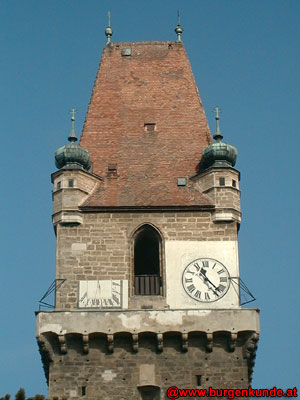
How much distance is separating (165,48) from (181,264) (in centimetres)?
941

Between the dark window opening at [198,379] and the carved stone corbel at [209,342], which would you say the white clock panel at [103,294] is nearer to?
the carved stone corbel at [209,342]

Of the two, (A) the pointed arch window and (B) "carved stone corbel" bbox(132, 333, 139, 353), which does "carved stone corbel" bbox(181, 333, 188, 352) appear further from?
(A) the pointed arch window

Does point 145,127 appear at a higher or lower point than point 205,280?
higher

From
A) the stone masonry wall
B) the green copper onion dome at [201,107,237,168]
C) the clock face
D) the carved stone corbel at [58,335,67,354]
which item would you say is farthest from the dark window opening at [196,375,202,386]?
the green copper onion dome at [201,107,237,168]

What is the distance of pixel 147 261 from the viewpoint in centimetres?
3528

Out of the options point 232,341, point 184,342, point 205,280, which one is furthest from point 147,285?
point 232,341

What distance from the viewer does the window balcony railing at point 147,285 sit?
109ft

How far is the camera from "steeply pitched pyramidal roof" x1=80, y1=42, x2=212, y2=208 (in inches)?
1377

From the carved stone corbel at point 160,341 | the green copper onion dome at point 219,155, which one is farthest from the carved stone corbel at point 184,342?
the green copper onion dome at point 219,155

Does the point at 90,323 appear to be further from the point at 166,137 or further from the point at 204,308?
the point at 166,137

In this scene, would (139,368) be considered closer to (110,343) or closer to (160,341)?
(160,341)

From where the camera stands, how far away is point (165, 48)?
1576 inches

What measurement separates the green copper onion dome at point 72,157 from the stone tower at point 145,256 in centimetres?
4

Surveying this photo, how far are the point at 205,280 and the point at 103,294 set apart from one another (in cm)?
280
